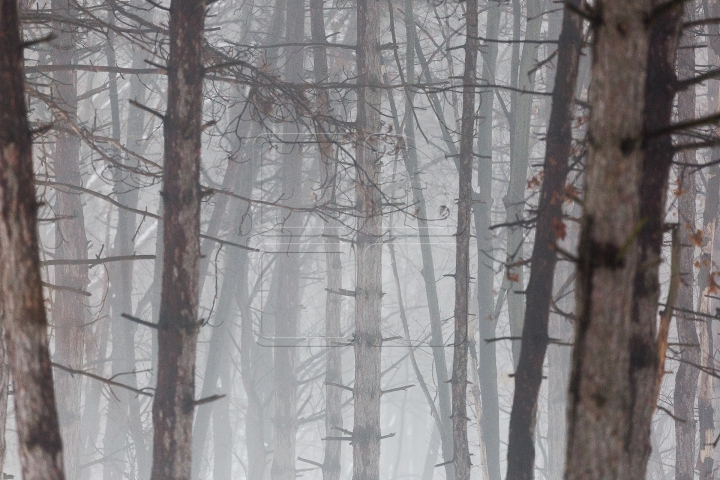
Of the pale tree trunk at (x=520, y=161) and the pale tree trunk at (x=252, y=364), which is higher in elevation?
the pale tree trunk at (x=520, y=161)

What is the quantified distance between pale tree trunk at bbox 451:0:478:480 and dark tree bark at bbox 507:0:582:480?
2.99 metres

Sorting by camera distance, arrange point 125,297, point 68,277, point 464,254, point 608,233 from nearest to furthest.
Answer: point 608,233 → point 464,254 → point 68,277 → point 125,297

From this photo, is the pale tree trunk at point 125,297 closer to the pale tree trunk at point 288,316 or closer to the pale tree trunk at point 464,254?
the pale tree trunk at point 288,316

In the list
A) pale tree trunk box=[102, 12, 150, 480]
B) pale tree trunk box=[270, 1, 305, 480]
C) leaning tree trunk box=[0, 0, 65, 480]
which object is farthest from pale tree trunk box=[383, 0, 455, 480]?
leaning tree trunk box=[0, 0, 65, 480]

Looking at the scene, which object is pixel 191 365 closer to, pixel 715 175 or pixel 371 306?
pixel 371 306

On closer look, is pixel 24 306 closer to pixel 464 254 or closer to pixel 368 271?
pixel 464 254

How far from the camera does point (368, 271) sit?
1127 cm

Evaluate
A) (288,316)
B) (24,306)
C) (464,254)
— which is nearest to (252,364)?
(288,316)

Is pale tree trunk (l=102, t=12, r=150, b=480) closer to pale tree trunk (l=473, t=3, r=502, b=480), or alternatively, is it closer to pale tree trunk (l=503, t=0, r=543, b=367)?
pale tree trunk (l=473, t=3, r=502, b=480)

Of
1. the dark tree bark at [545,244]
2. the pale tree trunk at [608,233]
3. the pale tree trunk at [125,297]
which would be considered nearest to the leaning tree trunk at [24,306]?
the pale tree trunk at [608,233]

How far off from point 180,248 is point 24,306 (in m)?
2.09

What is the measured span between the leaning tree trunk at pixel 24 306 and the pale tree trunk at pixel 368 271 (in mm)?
7136

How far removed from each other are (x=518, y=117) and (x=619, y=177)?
10056mm

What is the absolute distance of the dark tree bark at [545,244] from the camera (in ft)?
19.2
